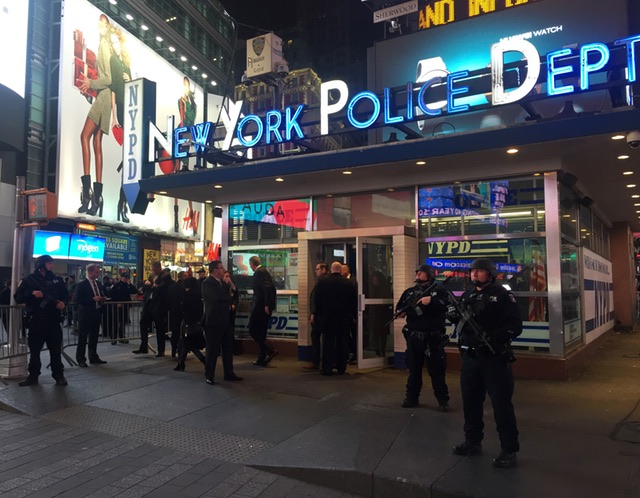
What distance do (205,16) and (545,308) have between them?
47993 mm

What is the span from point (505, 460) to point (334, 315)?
4.16m

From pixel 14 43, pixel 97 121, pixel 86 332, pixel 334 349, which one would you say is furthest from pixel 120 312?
pixel 97 121

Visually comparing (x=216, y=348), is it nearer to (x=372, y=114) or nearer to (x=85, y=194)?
(x=372, y=114)

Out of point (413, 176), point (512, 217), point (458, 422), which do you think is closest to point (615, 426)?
point (458, 422)

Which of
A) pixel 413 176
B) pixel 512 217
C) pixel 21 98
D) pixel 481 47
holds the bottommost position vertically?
pixel 512 217

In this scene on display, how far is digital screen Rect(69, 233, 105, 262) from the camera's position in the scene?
2550cm

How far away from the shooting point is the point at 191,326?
853 centimetres

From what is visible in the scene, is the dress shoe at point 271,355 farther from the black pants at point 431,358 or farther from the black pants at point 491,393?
the black pants at point 491,393

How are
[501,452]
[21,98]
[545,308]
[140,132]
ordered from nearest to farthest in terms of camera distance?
[501,452]
[545,308]
[140,132]
[21,98]

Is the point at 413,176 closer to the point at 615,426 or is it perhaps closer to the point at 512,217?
the point at 512,217

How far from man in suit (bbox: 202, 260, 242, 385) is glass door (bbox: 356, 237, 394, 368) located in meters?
2.27

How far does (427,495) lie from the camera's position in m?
3.95

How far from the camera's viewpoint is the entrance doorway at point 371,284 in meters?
8.76

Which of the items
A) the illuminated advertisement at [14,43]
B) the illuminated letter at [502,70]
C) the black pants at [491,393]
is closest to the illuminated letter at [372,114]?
the illuminated letter at [502,70]
